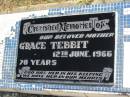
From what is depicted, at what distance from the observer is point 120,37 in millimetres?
10523

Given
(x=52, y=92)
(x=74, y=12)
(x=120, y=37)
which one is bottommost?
(x=52, y=92)

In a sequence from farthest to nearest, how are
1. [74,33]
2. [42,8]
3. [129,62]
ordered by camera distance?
[42,8]
[74,33]
[129,62]

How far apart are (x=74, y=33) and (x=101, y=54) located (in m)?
1.06

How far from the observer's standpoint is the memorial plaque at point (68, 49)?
10.6m

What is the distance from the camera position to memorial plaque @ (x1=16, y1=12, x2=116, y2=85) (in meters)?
10.6

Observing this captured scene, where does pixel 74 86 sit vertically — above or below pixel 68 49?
below

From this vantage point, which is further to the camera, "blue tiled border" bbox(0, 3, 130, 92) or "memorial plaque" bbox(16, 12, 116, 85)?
"memorial plaque" bbox(16, 12, 116, 85)

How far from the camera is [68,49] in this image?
11.2 m

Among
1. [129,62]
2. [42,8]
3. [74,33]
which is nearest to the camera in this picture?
[129,62]

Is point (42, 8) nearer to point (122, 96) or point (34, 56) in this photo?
point (34, 56)

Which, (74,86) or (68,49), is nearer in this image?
(74,86)

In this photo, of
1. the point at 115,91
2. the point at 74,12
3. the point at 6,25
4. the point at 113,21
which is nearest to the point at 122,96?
the point at 115,91

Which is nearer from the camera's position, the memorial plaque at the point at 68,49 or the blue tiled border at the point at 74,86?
the blue tiled border at the point at 74,86

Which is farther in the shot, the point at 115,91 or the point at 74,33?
the point at 74,33
